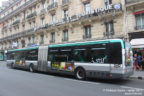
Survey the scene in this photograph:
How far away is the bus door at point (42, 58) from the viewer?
42.1ft

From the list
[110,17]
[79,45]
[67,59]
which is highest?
[110,17]

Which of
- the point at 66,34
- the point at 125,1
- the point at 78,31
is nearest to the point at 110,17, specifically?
the point at 125,1

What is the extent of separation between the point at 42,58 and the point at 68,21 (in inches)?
391

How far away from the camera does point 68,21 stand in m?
21.4

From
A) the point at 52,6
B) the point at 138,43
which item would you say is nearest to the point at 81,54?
the point at 138,43

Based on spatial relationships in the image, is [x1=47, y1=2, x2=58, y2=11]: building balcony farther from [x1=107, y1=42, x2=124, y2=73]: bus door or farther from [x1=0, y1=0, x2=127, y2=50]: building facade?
[x1=107, y1=42, x2=124, y2=73]: bus door

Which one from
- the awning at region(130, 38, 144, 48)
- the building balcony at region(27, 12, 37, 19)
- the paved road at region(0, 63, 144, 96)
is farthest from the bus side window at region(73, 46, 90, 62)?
the building balcony at region(27, 12, 37, 19)

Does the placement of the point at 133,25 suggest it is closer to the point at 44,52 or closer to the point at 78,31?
the point at 78,31

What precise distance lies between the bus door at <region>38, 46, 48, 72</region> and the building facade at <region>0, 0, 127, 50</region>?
25.9 ft

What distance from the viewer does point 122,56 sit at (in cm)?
781

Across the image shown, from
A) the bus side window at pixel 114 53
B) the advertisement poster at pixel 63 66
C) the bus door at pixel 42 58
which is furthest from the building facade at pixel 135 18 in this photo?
the bus door at pixel 42 58

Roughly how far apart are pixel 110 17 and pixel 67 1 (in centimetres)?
880

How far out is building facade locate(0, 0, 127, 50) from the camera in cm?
1675

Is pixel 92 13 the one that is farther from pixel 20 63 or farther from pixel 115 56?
pixel 115 56
